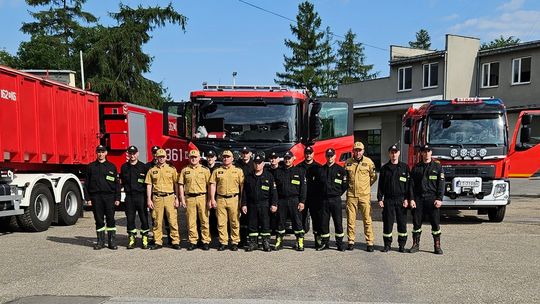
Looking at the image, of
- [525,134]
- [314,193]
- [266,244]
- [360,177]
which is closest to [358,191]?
[360,177]

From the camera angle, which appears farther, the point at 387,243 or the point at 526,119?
the point at 526,119

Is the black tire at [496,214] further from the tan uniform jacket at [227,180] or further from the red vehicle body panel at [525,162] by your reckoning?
the tan uniform jacket at [227,180]

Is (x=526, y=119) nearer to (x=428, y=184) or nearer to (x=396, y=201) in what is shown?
(x=428, y=184)

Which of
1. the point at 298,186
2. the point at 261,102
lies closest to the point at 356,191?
the point at 298,186

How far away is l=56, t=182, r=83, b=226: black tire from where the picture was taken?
10.8 metres

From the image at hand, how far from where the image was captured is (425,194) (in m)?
8.18

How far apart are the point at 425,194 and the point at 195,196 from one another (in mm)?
3814

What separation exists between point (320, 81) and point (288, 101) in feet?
152

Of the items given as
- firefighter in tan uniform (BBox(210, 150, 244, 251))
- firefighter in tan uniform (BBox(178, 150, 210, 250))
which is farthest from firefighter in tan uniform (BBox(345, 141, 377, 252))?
firefighter in tan uniform (BBox(178, 150, 210, 250))

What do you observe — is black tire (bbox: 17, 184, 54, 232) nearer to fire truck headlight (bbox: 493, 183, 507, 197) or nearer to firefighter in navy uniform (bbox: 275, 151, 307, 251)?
firefighter in navy uniform (bbox: 275, 151, 307, 251)

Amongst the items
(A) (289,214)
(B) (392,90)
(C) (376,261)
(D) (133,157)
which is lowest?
(C) (376,261)

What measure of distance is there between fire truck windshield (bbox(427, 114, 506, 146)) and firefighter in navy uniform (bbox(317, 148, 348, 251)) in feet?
12.2

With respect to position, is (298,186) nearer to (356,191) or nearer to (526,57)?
(356,191)

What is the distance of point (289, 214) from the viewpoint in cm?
822
